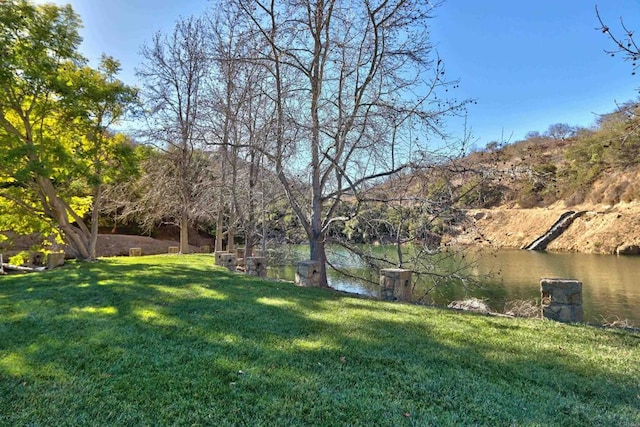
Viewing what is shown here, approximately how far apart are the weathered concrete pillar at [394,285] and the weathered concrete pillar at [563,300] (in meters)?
2.11

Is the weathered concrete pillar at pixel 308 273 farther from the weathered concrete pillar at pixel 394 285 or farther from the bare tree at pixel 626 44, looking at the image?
the bare tree at pixel 626 44

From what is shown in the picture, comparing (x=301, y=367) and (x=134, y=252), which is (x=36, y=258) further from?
(x=301, y=367)

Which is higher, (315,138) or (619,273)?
(315,138)

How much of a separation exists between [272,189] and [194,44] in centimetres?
760

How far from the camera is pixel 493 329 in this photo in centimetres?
409

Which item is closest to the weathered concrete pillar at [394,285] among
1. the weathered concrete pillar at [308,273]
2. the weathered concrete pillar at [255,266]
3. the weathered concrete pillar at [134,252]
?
the weathered concrete pillar at [308,273]

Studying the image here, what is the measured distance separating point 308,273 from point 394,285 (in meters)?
1.81

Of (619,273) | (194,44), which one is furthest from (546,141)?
(194,44)

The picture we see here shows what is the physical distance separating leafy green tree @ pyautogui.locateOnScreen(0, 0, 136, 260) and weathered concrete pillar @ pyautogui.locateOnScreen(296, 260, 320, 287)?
6.31m

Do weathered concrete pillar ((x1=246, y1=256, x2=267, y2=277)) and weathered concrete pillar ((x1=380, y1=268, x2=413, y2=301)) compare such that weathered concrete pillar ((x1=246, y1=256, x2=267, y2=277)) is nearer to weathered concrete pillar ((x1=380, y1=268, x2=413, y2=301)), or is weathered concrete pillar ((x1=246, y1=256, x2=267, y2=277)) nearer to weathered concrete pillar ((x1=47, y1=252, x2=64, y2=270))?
weathered concrete pillar ((x1=380, y1=268, x2=413, y2=301))

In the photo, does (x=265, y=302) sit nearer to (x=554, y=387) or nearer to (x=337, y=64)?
(x=554, y=387)

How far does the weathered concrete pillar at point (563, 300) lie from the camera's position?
15.1ft

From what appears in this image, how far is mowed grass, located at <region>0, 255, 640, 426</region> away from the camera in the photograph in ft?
7.39

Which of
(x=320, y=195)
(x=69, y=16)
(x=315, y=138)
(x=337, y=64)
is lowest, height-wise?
(x=320, y=195)
